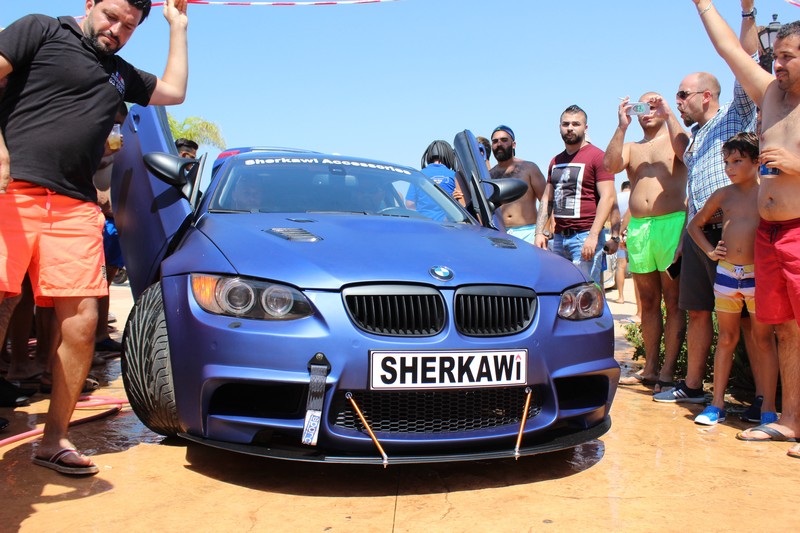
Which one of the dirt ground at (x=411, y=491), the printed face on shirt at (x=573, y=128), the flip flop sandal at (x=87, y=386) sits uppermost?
the printed face on shirt at (x=573, y=128)

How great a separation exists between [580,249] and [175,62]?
357 centimetres

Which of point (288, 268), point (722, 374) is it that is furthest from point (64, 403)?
point (722, 374)

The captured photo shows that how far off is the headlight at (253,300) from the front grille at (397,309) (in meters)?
0.19

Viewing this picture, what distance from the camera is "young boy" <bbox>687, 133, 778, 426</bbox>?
169 inches

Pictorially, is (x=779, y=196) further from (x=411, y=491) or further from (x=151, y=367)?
(x=151, y=367)

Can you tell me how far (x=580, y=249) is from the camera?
20.0 ft

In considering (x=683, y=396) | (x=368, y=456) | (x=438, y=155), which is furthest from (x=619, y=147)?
(x=368, y=456)

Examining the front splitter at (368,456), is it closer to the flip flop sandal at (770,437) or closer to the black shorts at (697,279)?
the flip flop sandal at (770,437)

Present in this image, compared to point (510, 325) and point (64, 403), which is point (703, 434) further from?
point (64, 403)

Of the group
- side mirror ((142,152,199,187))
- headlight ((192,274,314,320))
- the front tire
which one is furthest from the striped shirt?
the front tire

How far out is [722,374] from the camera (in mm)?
4477

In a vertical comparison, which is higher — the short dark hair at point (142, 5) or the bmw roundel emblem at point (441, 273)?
the short dark hair at point (142, 5)

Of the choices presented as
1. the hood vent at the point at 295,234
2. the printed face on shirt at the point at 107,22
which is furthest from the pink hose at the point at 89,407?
the printed face on shirt at the point at 107,22

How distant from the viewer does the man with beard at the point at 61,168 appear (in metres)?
2.97
